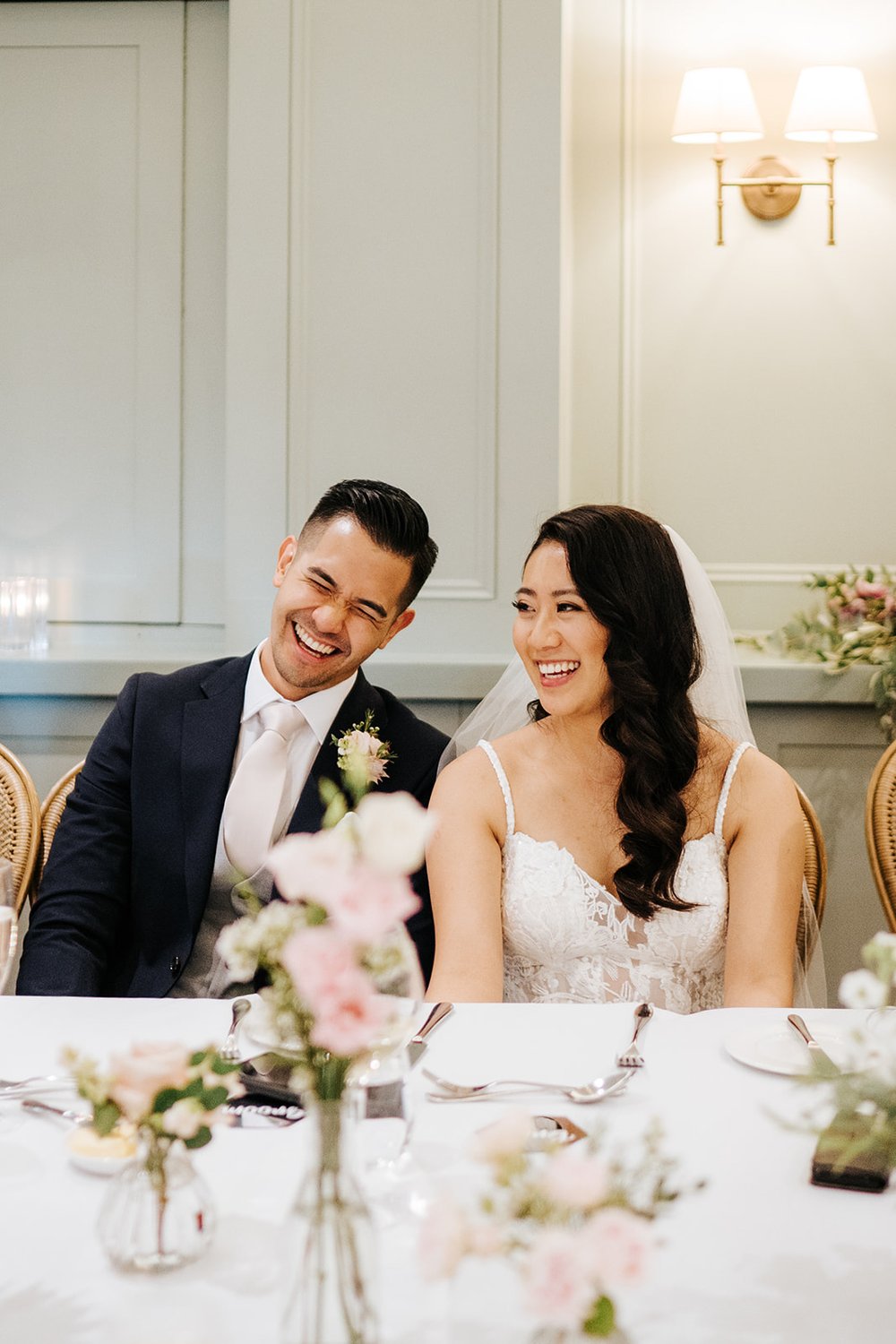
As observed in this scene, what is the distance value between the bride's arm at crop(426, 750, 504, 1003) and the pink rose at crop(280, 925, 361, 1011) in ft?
Result: 4.01

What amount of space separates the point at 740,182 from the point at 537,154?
0.61 m

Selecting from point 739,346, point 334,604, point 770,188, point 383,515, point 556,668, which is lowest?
point 556,668

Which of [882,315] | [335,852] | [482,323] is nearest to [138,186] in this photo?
Result: [482,323]

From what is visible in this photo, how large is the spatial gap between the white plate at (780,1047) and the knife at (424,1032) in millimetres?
328

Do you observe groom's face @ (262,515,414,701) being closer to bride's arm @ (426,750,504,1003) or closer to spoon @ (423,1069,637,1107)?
bride's arm @ (426,750,504,1003)

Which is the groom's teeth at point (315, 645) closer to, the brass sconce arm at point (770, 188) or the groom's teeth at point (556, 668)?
the groom's teeth at point (556, 668)

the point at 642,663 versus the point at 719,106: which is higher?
the point at 719,106

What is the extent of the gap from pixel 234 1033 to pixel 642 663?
1.09m

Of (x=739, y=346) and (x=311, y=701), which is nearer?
(x=311, y=701)

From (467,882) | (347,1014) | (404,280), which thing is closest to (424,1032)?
(467,882)

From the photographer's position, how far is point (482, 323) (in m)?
3.13

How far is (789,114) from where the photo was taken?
3350 millimetres

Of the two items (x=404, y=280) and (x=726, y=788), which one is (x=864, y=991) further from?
(x=404, y=280)

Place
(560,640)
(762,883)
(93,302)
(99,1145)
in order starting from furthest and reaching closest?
(93,302)
(560,640)
(762,883)
(99,1145)
